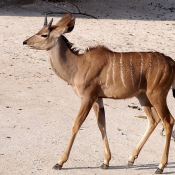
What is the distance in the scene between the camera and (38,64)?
12.4 m

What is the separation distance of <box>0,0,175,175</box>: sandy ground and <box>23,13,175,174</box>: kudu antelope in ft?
0.97

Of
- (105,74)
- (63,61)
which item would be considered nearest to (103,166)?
(105,74)

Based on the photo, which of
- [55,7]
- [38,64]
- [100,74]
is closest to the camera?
[100,74]

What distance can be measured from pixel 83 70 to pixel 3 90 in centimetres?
360

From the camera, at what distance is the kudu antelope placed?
6.99m

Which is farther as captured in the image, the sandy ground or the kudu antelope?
the sandy ground

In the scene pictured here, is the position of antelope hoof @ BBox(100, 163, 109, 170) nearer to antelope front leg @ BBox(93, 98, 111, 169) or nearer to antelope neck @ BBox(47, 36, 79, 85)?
antelope front leg @ BBox(93, 98, 111, 169)

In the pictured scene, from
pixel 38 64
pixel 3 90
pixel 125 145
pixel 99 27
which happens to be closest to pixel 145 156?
pixel 125 145

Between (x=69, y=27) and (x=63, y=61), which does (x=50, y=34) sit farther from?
(x=63, y=61)

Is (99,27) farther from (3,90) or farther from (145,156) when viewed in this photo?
(145,156)

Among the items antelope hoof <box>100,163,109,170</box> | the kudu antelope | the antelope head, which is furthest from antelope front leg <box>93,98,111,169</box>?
the antelope head

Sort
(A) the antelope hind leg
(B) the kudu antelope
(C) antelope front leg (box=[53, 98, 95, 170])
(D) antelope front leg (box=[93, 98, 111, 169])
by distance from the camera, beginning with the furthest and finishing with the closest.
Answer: (A) the antelope hind leg → (D) antelope front leg (box=[93, 98, 111, 169]) → (B) the kudu antelope → (C) antelope front leg (box=[53, 98, 95, 170])

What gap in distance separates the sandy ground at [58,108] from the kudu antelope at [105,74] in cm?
30

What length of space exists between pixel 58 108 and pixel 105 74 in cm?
267
